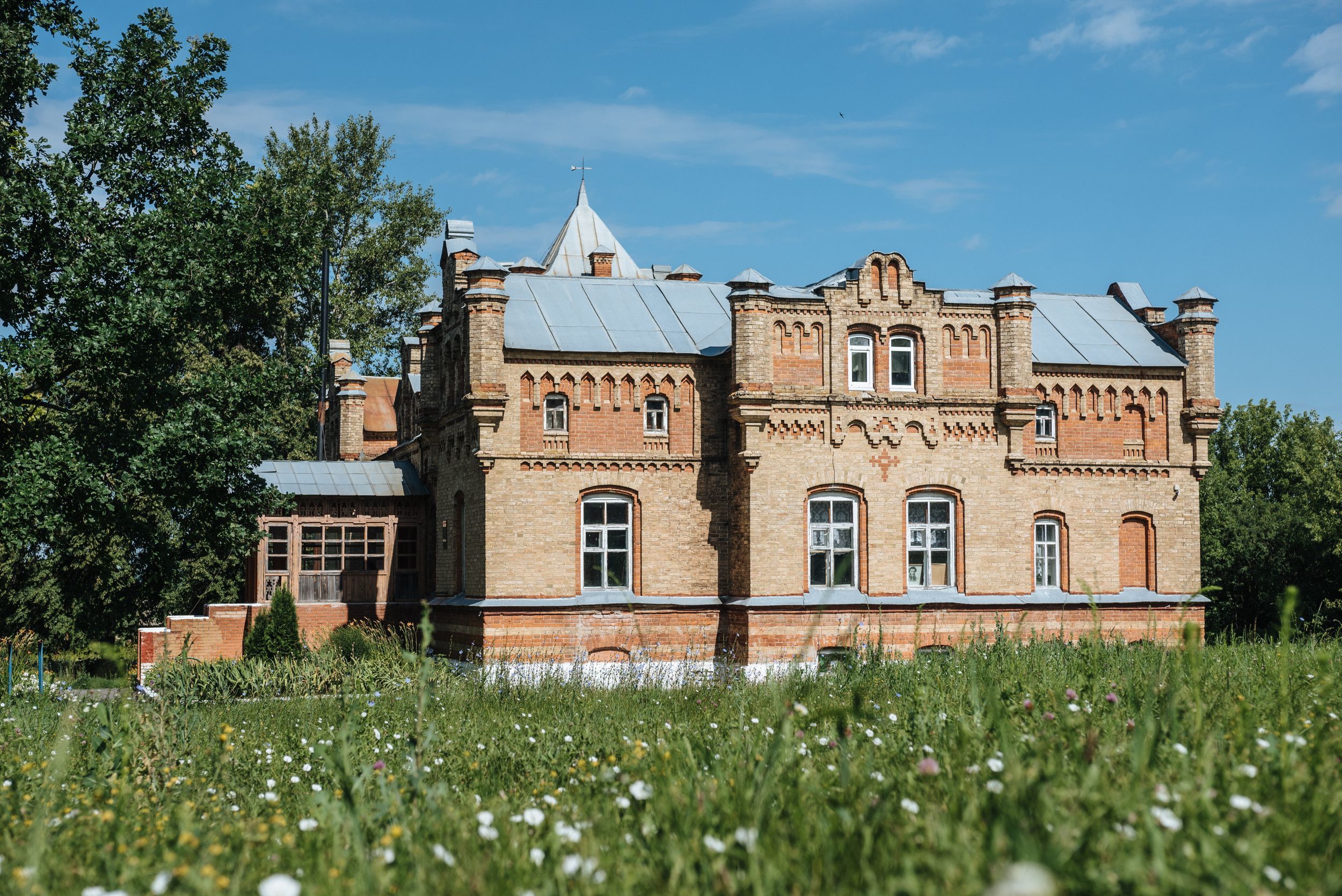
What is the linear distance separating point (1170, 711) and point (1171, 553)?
22283 millimetres

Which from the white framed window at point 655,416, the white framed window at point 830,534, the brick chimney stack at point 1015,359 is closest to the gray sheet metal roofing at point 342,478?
the white framed window at point 655,416

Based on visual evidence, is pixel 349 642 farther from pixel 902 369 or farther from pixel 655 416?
pixel 902 369

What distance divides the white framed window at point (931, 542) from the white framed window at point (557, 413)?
6.87 metres

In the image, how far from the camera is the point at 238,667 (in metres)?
18.9

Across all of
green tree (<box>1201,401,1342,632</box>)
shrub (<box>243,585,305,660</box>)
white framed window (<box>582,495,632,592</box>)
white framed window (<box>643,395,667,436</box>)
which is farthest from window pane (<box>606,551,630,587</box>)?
green tree (<box>1201,401,1342,632</box>)

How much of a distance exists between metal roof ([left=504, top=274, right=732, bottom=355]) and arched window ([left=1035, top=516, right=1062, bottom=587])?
771 centimetres

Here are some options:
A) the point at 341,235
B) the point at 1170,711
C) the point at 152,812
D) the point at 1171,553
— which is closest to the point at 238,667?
the point at 152,812

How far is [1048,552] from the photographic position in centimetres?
2522

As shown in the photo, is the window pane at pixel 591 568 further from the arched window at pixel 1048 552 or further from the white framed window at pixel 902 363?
the arched window at pixel 1048 552

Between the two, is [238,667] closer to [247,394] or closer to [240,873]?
[247,394]

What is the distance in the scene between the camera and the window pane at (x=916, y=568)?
77.2ft

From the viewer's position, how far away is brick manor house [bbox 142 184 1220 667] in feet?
73.7

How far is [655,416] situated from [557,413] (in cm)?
192

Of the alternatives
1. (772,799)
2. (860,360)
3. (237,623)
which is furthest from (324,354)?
(772,799)
